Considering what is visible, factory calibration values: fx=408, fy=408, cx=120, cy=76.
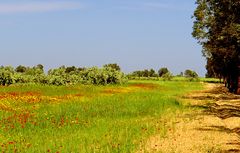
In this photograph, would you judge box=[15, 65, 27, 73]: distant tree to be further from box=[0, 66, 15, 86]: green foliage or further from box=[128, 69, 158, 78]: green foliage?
box=[0, 66, 15, 86]: green foliage

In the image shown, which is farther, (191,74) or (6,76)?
(191,74)

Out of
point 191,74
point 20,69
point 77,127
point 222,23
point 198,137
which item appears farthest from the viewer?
point 191,74

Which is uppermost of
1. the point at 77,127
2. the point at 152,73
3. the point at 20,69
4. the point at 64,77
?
the point at 20,69

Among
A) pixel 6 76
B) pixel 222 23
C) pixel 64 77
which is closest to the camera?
pixel 222 23

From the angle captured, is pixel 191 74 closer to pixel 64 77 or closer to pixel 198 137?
pixel 64 77

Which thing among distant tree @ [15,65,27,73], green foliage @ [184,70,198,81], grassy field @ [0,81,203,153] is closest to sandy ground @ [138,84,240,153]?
grassy field @ [0,81,203,153]

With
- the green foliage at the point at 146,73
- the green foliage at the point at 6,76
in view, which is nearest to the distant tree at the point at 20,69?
the green foliage at the point at 146,73

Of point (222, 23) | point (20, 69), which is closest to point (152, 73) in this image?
point (20, 69)

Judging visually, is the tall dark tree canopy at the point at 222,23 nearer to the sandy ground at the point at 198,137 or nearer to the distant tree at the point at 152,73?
the sandy ground at the point at 198,137

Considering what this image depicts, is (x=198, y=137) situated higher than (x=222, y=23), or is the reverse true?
(x=222, y=23)

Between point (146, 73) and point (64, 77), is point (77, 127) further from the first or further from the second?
point (146, 73)

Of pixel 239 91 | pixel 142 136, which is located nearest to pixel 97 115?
pixel 142 136

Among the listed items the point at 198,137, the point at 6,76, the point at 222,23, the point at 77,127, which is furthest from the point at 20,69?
the point at 198,137

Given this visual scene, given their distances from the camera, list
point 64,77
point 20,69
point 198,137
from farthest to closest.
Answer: point 20,69, point 64,77, point 198,137
